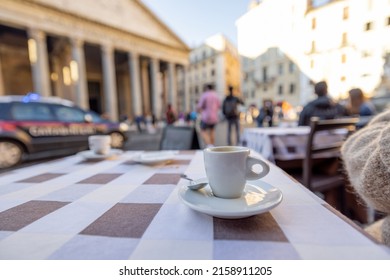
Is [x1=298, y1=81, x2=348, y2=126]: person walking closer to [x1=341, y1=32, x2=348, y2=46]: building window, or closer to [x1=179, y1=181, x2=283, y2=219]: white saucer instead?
[x1=341, y1=32, x2=348, y2=46]: building window

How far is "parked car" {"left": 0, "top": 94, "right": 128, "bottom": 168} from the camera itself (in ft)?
11.1

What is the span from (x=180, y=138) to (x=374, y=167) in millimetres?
1643

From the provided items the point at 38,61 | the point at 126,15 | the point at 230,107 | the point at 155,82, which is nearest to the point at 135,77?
the point at 155,82

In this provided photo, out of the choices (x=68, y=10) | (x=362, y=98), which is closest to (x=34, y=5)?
(x=68, y=10)

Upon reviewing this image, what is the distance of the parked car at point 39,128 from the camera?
133 inches

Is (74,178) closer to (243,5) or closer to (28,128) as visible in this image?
(243,5)

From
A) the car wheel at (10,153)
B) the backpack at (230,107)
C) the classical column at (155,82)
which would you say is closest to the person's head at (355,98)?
the backpack at (230,107)

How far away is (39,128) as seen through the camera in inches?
144

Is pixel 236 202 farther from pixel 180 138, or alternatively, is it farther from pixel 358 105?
pixel 358 105

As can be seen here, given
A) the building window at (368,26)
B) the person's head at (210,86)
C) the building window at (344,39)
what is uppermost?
the person's head at (210,86)

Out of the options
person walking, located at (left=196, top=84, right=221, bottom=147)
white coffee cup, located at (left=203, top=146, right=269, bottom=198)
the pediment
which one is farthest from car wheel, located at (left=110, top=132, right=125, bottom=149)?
the pediment

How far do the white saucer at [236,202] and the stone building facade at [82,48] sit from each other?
1052 cm

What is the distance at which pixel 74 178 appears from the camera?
712 mm

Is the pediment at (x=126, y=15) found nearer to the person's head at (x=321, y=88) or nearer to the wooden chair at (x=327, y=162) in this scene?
the person's head at (x=321, y=88)
